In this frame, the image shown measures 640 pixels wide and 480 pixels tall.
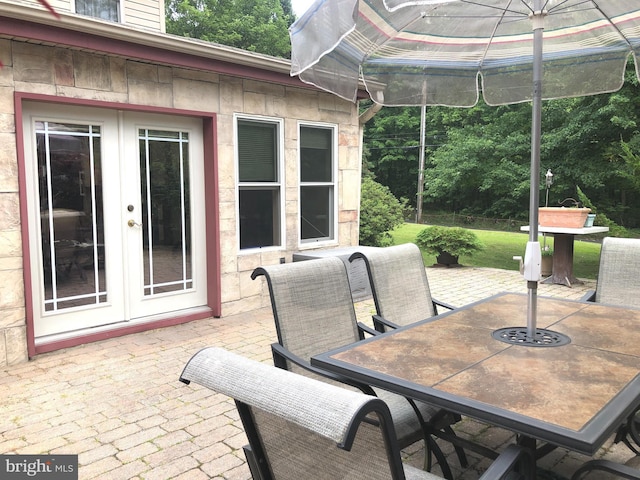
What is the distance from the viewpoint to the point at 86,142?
4668 millimetres

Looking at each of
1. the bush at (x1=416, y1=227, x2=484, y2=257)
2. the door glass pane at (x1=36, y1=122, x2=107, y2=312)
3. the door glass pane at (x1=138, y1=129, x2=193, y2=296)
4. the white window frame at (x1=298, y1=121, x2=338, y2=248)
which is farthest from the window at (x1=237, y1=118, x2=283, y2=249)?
the bush at (x1=416, y1=227, x2=484, y2=257)

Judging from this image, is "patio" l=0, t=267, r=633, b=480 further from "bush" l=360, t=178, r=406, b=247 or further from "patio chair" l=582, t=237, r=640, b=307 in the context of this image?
"bush" l=360, t=178, r=406, b=247

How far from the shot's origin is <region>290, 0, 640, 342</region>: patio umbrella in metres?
2.38

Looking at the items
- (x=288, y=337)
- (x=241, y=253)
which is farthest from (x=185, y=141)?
(x=288, y=337)

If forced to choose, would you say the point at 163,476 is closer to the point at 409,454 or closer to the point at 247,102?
the point at 409,454

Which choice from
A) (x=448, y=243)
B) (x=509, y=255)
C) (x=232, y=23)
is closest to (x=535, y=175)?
(x=448, y=243)

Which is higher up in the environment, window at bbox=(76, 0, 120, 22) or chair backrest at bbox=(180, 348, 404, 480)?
window at bbox=(76, 0, 120, 22)

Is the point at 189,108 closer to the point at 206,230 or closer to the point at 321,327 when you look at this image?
the point at 206,230

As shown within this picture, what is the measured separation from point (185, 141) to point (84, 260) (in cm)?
160

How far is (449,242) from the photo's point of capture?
9.27 metres

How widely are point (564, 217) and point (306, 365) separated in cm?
631

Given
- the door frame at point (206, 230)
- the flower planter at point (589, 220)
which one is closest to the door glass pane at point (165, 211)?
the door frame at point (206, 230)

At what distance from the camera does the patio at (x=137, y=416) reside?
266 centimetres

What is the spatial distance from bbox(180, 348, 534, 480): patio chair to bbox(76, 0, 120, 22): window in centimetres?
827
